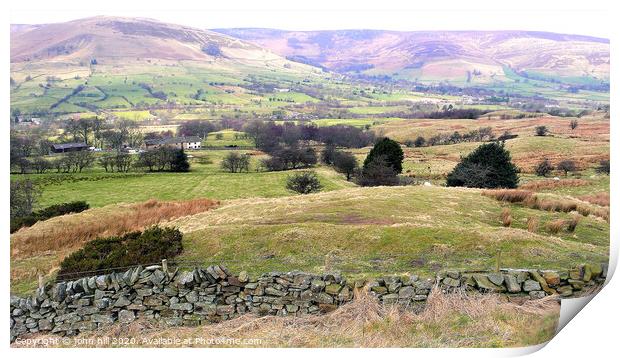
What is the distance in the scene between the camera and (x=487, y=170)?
983 inches

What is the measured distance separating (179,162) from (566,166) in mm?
19309

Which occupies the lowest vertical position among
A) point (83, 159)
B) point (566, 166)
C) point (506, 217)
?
point (506, 217)

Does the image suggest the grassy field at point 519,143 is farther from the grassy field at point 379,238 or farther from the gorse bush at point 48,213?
the gorse bush at point 48,213

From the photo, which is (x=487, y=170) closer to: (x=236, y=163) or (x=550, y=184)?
(x=550, y=184)

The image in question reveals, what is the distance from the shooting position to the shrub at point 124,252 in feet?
36.9

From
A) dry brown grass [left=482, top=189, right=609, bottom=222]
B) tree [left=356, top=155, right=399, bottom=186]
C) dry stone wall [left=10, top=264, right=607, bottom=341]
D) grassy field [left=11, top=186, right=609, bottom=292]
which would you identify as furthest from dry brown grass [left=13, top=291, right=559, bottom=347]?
tree [left=356, top=155, right=399, bottom=186]

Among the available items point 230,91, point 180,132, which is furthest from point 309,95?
point 180,132

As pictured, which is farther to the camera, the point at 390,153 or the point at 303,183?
the point at 390,153

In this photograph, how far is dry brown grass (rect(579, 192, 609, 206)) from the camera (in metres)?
16.1

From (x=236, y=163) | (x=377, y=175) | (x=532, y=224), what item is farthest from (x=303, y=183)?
(x=532, y=224)

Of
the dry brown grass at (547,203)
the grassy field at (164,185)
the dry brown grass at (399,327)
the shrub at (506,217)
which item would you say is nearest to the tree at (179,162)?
the grassy field at (164,185)

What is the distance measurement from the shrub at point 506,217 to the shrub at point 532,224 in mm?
597

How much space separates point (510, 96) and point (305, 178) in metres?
16.4

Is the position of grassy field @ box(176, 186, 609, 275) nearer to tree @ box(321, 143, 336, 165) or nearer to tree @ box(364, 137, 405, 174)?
tree @ box(321, 143, 336, 165)
